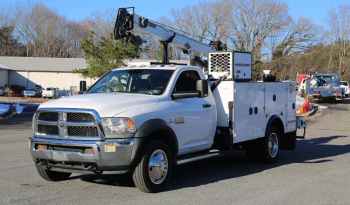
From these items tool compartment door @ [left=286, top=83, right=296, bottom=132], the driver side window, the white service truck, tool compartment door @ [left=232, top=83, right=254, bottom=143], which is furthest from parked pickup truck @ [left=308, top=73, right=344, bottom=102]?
the driver side window

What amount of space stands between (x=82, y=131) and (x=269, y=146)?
16.9 feet

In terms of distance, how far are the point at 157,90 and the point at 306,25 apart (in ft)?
178

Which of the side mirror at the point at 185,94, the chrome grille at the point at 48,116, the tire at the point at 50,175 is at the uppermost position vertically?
the side mirror at the point at 185,94

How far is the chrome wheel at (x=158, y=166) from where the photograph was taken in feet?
22.1

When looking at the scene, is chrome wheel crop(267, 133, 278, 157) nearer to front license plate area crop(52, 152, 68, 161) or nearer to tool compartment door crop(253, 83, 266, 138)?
tool compartment door crop(253, 83, 266, 138)

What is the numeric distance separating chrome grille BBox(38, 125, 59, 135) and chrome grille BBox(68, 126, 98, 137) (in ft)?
0.95

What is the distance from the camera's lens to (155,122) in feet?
22.0

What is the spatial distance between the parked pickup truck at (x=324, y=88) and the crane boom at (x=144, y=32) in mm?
25247

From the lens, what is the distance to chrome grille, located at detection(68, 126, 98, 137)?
6336 mm

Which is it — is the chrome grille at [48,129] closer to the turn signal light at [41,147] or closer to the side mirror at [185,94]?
the turn signal light at [41,147]

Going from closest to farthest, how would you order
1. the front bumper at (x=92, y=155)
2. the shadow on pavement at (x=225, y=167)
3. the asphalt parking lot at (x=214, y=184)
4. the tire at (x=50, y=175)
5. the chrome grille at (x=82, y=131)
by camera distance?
1. the front bumper at (x=92, y=155)
2. the chrome grille at (x=82, y=131)
3. the asphalt parking lot at (x=214, y=184)
4. the tire at (x=50, y=175)
5. the shadow on pavement at (x=225, y=167)

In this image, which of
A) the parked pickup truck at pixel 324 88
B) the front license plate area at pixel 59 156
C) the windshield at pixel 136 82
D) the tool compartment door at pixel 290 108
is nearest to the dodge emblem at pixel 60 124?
the front license plate area at pixel 59 156

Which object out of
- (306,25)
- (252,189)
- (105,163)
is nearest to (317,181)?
(252,189)

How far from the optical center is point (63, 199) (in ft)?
20.8
